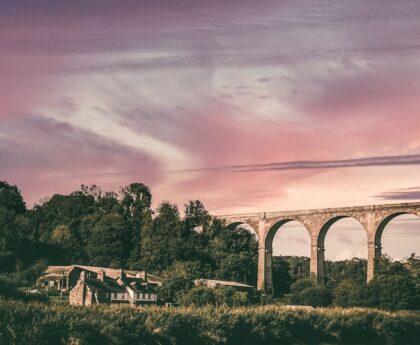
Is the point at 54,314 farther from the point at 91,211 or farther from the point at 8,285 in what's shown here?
the point at 91,211

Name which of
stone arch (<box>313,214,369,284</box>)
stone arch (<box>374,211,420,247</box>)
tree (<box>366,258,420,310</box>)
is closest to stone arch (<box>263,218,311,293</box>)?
stone arch (<box>313,214,369,284</box>)

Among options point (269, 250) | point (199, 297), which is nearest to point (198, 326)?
point (199, 297)

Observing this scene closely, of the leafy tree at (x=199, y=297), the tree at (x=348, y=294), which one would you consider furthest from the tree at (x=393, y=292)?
the leafy tree at (x=199, y=297)

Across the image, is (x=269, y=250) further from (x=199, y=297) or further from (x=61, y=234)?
(x=61, y=234)

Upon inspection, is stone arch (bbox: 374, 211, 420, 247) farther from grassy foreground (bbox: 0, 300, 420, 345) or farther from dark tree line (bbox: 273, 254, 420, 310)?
grassy foreground (bbox: 0, 300, 420, 345)

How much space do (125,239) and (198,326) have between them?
113ft

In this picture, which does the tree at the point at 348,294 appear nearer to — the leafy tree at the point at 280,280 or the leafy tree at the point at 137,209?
the leafy tree at the point at 280,280

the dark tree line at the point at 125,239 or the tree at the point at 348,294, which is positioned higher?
the dark tree line at the point at 125,239

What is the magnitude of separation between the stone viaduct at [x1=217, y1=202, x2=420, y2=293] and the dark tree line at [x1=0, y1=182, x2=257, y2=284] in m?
2.47

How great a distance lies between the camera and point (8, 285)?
38094 millimetres

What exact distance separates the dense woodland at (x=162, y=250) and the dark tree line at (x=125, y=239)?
0.09 meters

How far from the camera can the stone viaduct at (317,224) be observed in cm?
4791

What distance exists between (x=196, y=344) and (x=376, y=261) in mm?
21498

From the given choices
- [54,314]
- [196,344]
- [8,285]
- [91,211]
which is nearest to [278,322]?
[196,344]
